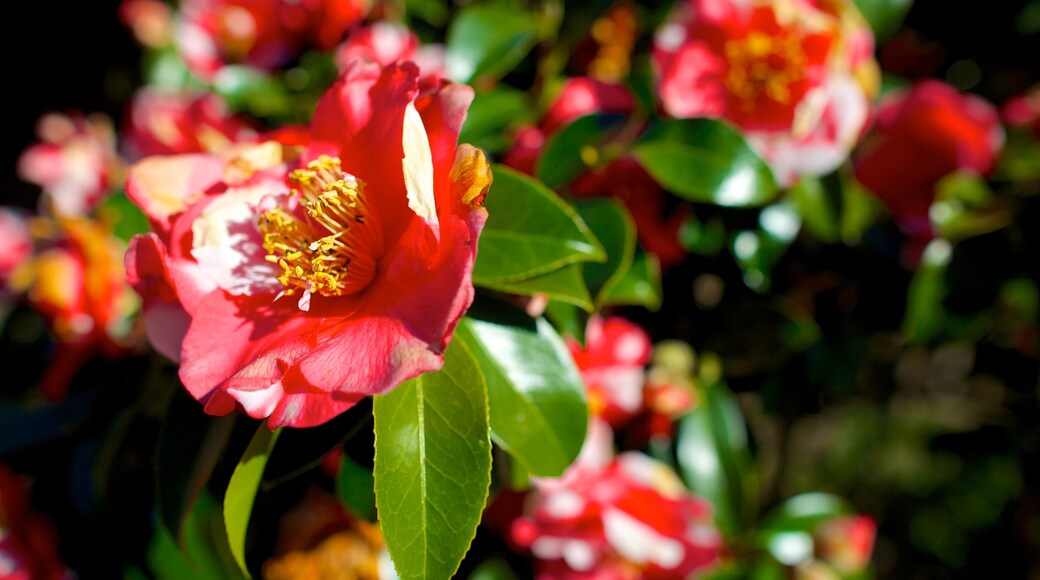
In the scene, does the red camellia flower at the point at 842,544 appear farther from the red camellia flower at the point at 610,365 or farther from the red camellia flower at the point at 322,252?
the red camellia flower at the point at 322,252

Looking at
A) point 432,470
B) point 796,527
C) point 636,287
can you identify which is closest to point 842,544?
point 796,527

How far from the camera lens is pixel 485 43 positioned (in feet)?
3.18

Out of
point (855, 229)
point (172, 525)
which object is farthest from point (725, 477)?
point (172, 525)

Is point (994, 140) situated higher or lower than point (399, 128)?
lower

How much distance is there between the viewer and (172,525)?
0.64 metres

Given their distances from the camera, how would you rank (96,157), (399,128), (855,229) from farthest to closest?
(96,157)
(855,229)
(399,128)

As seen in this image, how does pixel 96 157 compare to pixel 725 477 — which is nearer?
pixel 725 477

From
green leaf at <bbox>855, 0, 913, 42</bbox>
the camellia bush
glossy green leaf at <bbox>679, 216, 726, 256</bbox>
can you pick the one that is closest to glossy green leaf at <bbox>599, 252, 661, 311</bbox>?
the camellia bush

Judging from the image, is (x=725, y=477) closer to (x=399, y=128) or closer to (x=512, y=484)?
(x=512, y=484)

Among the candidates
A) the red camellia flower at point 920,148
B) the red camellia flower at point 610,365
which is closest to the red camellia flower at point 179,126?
the red camellia flower at point 610,365

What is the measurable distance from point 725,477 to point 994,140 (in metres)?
0.57

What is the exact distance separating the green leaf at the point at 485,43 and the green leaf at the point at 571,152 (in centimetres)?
19

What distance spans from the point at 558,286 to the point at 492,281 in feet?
0.19

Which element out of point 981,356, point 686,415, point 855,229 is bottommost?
point 981,356
